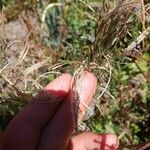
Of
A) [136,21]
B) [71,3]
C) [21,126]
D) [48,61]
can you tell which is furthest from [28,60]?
[136,21]

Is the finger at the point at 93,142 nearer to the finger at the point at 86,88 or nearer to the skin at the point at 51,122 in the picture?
the skin at the point at 51,122

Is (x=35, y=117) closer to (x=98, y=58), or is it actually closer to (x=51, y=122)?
(x=51, y=122)

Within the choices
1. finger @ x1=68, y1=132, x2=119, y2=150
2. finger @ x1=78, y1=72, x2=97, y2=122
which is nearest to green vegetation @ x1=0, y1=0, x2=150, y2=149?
finger @ x1=78, y1=72, x2=97, y2=122

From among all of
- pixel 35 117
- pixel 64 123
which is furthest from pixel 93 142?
pixel 35 117

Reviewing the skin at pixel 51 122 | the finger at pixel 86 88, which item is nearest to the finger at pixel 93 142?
the skin at pixel 51 122

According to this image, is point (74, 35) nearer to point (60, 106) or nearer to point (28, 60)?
point (28, 60)

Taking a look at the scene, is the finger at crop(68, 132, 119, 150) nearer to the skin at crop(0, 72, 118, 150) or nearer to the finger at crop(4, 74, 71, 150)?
the skin at crop(0, 72, 118, 150)
